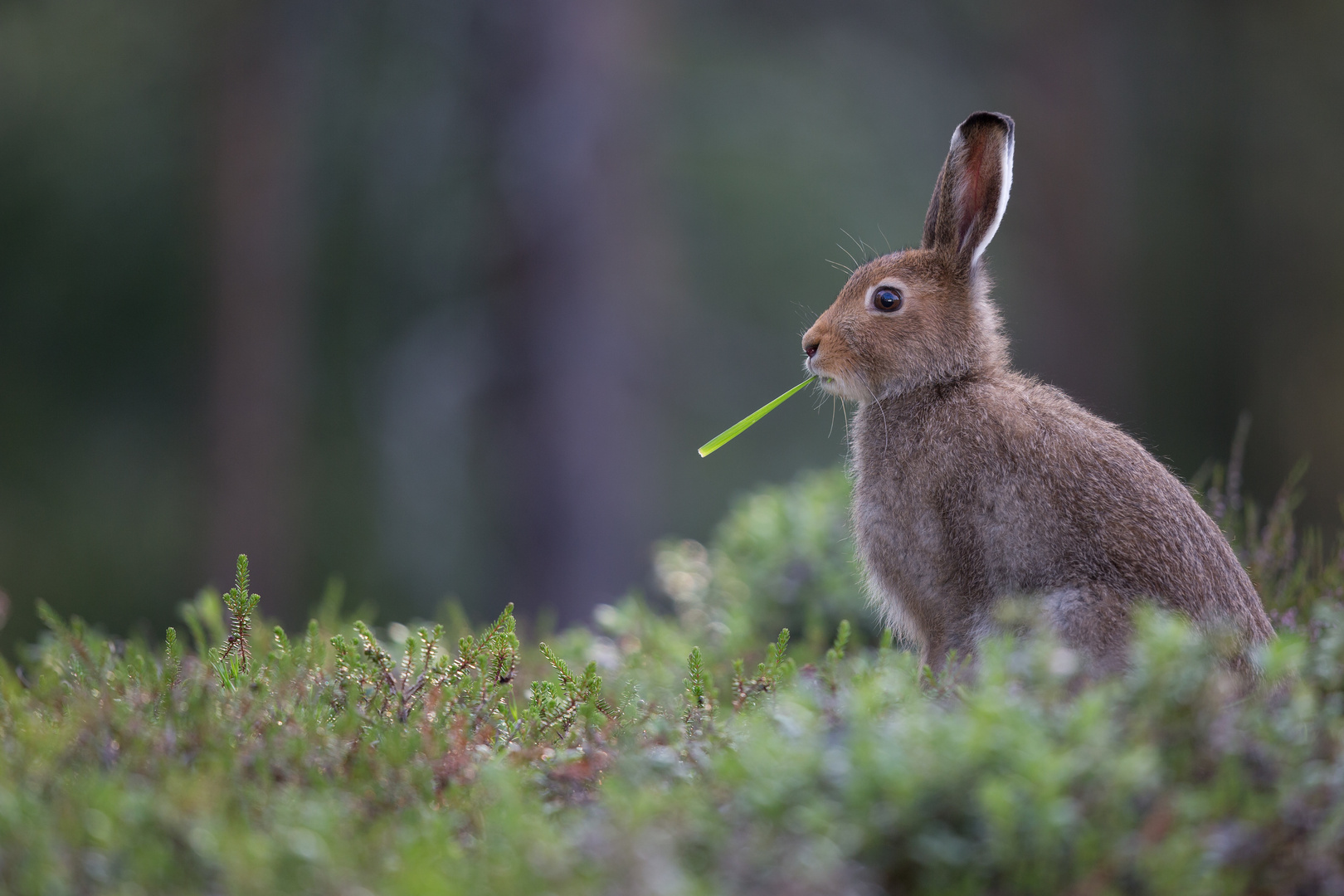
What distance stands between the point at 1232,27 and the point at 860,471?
1848 centimetres

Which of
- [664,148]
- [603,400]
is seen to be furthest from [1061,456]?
[664,148]

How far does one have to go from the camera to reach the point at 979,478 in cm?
460

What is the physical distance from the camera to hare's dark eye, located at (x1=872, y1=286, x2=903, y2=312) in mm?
5273

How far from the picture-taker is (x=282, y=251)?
17156 millimetres

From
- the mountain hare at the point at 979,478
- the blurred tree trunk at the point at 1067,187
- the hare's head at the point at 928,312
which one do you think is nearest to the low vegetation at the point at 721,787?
the mountain hare at the point at 979,478

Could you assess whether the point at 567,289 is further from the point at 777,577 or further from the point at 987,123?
the point at 987,123

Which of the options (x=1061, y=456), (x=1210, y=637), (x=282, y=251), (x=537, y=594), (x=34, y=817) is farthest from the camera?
(x=282, y=251)

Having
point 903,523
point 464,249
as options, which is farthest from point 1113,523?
point 464,249

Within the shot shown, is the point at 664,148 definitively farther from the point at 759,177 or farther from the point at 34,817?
the point at 34,817

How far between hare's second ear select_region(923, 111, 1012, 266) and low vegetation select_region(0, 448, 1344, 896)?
1882mm

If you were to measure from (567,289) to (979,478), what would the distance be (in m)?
8.55

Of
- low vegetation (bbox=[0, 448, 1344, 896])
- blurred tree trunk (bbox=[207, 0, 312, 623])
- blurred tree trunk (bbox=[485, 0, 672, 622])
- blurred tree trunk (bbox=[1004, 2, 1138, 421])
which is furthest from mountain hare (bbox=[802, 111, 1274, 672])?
blurred tree trunk (bbox=[1004, 2, 1138, 421])

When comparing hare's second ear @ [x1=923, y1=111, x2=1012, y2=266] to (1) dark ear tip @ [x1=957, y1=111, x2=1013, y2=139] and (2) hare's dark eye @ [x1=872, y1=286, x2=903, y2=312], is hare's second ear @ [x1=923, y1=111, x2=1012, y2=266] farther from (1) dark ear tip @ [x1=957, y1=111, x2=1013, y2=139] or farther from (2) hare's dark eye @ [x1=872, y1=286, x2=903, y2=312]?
(2) hare's dark eye @ [x1=872, y1=286, x2=903, y2=312]

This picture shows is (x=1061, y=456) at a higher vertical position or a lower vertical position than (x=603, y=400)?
lower
